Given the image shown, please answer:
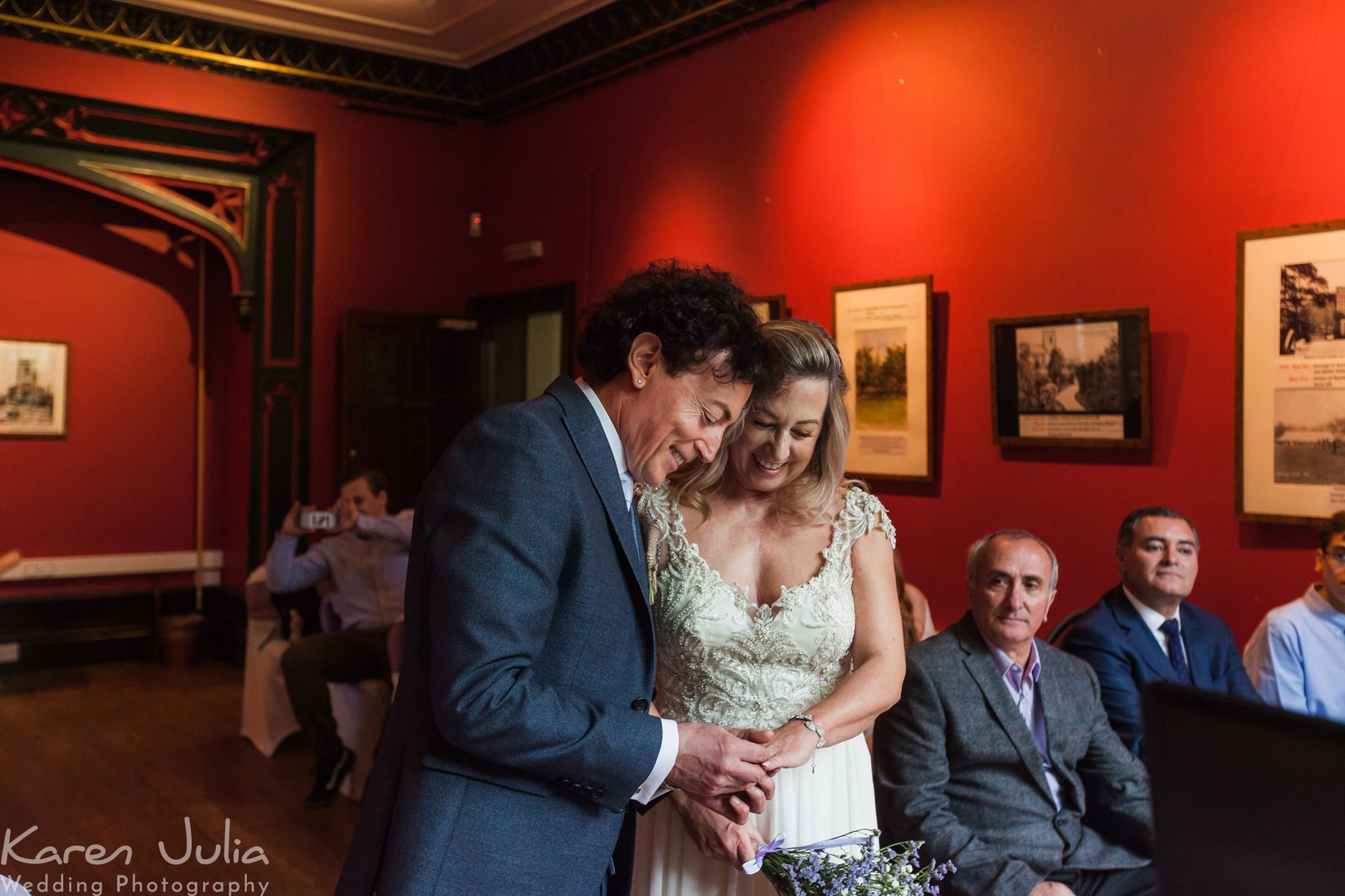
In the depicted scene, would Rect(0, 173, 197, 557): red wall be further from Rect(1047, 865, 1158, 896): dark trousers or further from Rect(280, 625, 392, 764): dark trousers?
Rect(1047, 865, 1158, 896): dark trousers

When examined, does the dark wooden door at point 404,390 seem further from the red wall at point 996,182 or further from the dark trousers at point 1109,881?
the dark trousers at point 1109,881

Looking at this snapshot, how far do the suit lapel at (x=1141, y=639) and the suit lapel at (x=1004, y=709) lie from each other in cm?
88

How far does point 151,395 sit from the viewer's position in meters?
8.77

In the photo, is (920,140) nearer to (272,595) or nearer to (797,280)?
(797,280)

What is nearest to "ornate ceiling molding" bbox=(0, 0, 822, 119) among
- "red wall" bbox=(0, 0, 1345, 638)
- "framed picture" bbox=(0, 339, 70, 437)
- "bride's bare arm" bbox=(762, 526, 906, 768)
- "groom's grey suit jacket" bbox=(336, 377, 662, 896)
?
"red wall" bbox=(0, 0, 1345, 638)

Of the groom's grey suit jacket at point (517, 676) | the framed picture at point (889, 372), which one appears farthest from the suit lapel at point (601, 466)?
the framed picture at point (889, 372)

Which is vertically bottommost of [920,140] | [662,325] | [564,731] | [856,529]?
[564,731]

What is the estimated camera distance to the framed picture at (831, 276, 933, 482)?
5.23 metres

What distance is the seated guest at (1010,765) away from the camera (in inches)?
115

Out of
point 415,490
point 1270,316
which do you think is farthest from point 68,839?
point 1270,316

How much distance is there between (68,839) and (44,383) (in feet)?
14.6

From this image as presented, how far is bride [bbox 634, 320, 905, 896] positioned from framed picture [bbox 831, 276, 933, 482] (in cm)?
284

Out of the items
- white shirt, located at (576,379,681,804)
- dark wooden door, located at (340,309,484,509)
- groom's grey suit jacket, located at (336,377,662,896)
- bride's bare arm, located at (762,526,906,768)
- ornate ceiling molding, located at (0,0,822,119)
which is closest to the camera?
groom's grey suit jacket, located at (336,377,662,896)

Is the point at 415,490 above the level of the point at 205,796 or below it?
above
